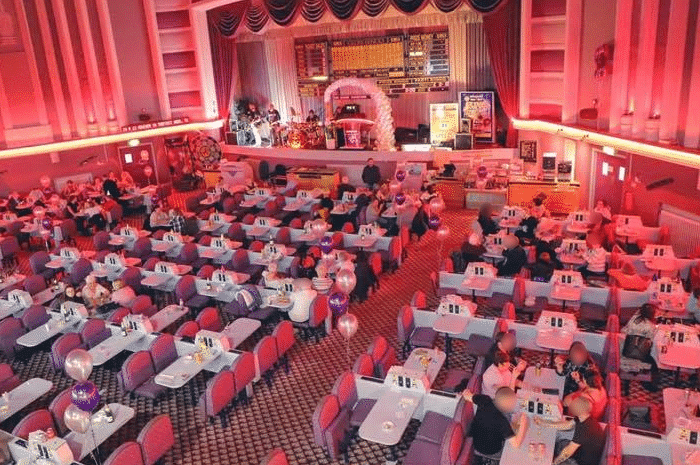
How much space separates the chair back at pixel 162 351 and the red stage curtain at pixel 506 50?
45.7 ft

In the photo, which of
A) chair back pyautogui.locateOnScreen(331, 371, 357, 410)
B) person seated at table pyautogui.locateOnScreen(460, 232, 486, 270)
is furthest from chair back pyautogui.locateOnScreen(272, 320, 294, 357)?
person seated at table pyautogui.locateOnScreen(460, 232, 486, 270)

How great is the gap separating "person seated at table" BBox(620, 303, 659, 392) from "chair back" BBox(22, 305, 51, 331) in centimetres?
943

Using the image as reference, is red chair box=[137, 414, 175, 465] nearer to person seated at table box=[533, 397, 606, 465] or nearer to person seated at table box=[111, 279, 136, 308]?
person seated at table box=[111, 279, 136, 308]

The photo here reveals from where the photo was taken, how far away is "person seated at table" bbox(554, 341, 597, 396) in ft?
24.4

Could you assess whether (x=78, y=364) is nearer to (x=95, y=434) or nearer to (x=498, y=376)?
(x=95, y=434)

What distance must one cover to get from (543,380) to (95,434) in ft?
18.4

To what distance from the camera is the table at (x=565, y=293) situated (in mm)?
10117

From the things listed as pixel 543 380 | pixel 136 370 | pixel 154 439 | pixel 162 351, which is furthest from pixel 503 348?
pixel 136 370

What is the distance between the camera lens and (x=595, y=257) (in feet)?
37.0

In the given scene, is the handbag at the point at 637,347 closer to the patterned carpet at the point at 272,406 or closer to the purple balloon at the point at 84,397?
the patterned carpet at the point at 272,406

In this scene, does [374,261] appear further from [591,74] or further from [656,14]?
[591,74]

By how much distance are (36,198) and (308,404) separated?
Answer: 13.8 m

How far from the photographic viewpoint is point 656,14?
13.0 metres

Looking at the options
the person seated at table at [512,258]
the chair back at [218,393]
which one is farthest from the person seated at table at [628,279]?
the chair back at [218,393]
